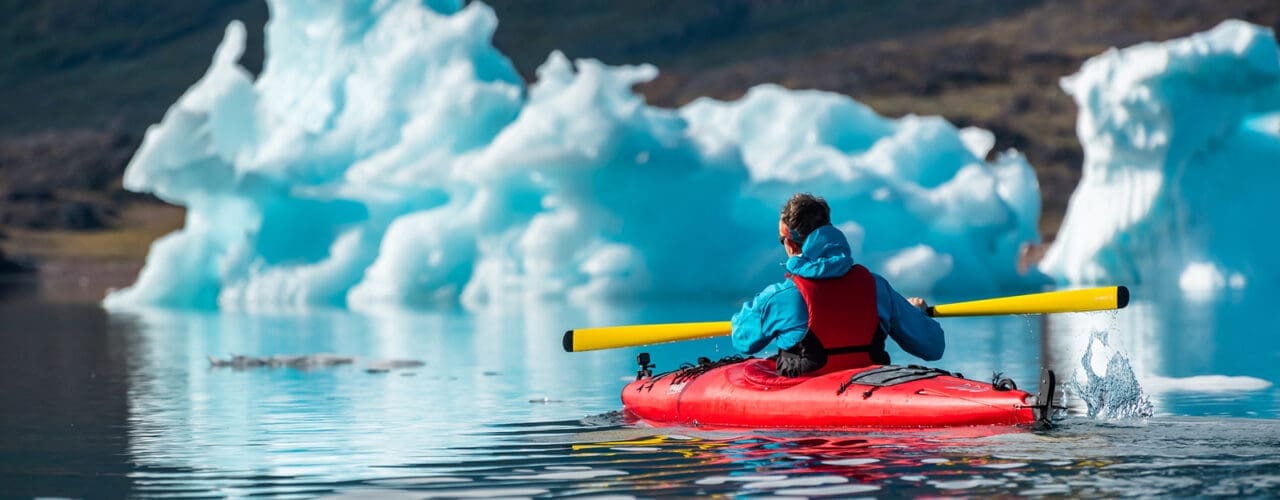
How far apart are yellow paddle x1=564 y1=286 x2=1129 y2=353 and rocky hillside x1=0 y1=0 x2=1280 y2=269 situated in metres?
88.2

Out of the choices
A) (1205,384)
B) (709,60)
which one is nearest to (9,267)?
(1205,384)

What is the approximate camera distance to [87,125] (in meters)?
166

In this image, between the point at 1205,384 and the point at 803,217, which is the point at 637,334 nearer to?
the point at 803,217

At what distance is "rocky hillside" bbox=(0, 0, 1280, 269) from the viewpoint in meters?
118

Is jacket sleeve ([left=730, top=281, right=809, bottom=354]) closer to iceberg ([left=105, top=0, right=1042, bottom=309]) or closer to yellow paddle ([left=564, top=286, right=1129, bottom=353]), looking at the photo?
yellow paddle ([left=564, top=286, right=1129, bottom=353])

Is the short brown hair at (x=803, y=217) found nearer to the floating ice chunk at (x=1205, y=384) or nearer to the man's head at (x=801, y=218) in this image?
the man's head at (x=801, y=218)

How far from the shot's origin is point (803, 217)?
10266mm

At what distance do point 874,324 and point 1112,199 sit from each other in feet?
102

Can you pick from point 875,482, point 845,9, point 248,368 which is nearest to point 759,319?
point 875,482

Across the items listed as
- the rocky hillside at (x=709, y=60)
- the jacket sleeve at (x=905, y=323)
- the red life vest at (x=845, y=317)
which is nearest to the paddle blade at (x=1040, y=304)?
the jacket sleeve at (x=905, y=323)

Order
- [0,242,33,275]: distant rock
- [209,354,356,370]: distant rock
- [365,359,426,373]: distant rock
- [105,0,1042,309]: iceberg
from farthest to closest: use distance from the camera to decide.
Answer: [0,242,33,275]: distant rock, [105,0,1042,309]: iceberg, [209,354,356,370]: distant rock, [365,359,426,373]: distant rock

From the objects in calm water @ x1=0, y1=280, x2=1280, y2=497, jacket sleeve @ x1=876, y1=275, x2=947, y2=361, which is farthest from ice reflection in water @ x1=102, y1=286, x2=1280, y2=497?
jacket sleeve @ x1=876, y1=275, x2=947, y2=361

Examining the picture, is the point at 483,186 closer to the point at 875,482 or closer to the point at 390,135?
the point at 390,135

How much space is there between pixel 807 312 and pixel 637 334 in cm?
189
